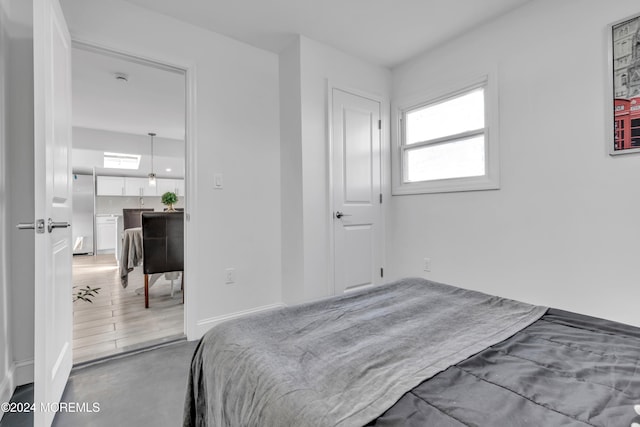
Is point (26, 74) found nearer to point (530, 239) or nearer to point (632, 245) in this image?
point (530, 239)

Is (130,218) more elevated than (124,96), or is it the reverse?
(124,96)

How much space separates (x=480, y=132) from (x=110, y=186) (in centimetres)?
788

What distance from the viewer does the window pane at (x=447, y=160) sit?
8.55ft

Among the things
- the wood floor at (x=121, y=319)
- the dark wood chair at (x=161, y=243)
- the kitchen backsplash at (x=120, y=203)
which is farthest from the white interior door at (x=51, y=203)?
the kitchen backsplash at (x=120, y=203)

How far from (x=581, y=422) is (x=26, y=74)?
8.87 ft

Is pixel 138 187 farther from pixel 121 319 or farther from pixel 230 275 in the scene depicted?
pixel 230 275

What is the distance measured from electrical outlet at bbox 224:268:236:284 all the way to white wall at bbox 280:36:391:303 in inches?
18.6

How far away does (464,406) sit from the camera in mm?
604

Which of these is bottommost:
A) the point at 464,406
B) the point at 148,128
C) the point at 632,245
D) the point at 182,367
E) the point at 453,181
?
the point at 182,367

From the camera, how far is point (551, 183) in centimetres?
211

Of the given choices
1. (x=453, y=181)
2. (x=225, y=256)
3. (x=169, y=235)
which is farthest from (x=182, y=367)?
(x=453, y=181)

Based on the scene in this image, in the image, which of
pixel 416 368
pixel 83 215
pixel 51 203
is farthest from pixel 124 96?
pixel 83 215

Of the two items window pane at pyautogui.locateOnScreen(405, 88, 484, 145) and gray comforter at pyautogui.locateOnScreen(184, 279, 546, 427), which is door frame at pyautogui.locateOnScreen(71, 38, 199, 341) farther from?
window pane at pyautogui.locateOnScreen(405, 88, 484, 145)

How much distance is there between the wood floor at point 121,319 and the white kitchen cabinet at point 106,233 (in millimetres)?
3380
